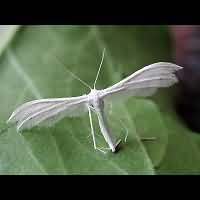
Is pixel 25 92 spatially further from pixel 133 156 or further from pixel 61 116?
pixel 133 156

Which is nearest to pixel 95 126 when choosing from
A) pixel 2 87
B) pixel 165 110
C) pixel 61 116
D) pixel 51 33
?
pixel 61 116

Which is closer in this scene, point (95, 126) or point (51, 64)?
point (95, 126)

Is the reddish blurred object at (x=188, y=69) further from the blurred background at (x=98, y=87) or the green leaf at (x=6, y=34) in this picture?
the green leaf at (x=6, y=34)

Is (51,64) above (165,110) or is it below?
above

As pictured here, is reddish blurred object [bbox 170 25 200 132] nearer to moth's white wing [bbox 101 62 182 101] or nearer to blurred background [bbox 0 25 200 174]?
blurred background [bbox 0 25 200 174]

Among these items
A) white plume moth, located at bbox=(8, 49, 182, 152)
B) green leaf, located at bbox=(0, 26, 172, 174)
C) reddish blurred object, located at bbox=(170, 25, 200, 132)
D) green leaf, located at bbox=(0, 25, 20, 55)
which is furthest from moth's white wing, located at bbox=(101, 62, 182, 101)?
green leaf, located at bbox=(0, 25, 20, 55)

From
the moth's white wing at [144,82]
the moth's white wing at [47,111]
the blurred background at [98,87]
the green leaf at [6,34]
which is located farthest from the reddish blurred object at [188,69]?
the green leaf at [6,34]

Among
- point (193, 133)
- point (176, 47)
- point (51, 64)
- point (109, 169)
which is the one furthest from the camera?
point (176, 47)
